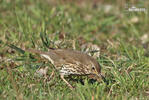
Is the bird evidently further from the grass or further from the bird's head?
the grass

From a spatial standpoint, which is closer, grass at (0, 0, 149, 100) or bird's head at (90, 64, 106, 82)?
grass at (0, 0, 149, 100)

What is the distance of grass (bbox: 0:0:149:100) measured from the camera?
5934 mm

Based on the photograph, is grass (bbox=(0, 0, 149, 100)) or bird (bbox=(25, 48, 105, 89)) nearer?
grass (bbox=(0, 0, 149, 100))

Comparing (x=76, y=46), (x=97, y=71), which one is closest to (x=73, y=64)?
(x=97, y=71)

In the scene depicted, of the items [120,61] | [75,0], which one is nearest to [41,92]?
[120,61]

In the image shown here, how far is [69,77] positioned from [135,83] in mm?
1203

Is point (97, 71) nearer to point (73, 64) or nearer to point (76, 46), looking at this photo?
point (73, 64)

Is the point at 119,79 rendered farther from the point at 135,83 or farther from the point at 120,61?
the point at 120,61

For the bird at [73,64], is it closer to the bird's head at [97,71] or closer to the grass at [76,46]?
the bird's head at [97,71]

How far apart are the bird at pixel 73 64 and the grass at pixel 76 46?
151 millimetres

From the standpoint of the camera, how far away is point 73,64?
257 inches

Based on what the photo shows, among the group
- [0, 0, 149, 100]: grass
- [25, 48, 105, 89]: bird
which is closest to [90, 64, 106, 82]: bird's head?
[25, 48, 105, 89]: bird

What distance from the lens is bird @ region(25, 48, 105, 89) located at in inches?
249

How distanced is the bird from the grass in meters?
0.15
